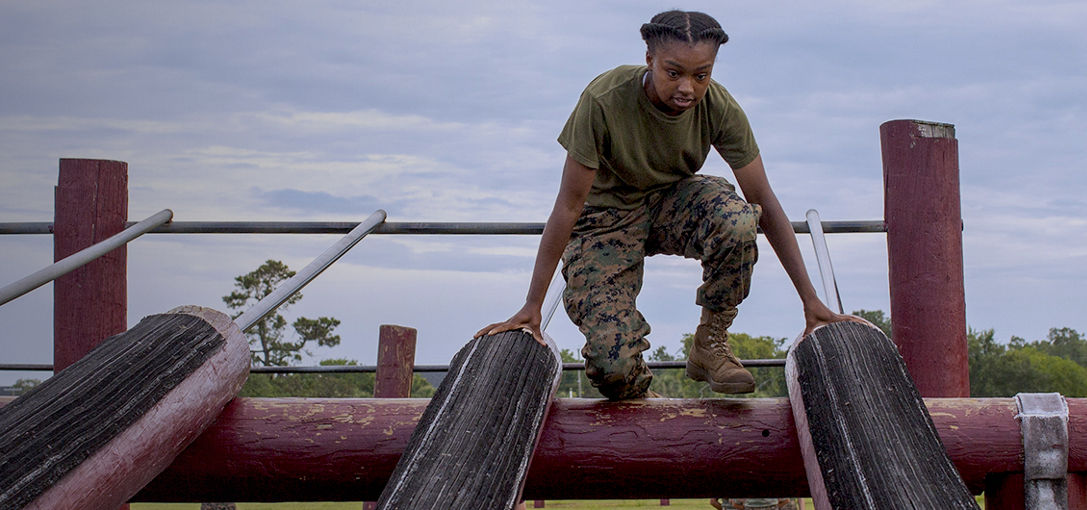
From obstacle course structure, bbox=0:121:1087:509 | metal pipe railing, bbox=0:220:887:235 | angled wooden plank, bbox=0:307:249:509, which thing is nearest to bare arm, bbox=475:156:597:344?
obstacle course structure, bbox=0:121:1087:509

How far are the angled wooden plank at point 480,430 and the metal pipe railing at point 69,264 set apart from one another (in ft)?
4.51

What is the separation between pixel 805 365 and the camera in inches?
88.0

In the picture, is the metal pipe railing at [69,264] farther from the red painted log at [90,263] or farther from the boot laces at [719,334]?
the boot laces at [719,334]

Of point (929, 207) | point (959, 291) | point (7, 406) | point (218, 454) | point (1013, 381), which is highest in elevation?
point (929, 207)

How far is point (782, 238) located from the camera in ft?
8.39

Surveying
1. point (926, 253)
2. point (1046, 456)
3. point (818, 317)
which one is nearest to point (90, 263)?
point (818, 317)

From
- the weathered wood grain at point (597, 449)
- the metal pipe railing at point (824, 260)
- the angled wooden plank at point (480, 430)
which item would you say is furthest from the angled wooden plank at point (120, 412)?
the metal pipe railing at point (824, 260)

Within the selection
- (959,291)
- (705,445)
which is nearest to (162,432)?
(705,445)

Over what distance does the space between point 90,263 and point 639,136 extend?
208 centimetres

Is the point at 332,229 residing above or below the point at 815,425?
above

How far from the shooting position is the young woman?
239 centimetres

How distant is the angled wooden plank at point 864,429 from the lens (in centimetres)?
178

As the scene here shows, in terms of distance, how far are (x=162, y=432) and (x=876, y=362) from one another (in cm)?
161

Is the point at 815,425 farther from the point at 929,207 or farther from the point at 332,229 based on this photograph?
the point at 332,229
